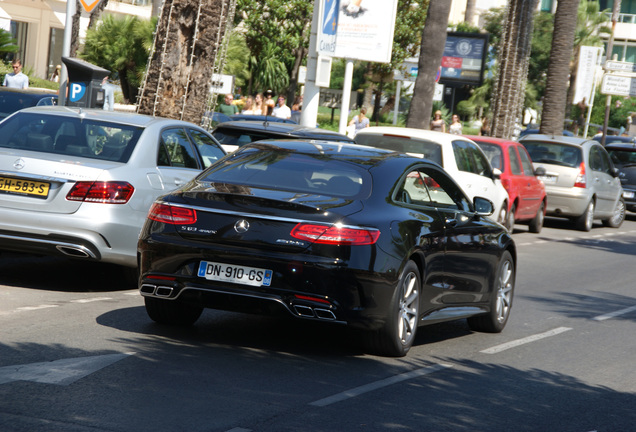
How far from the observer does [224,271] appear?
722 cm

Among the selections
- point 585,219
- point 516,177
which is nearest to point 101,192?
point 516,177

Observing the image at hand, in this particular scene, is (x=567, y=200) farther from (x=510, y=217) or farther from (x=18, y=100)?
(x=18, y=100)

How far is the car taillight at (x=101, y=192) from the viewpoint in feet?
30.5

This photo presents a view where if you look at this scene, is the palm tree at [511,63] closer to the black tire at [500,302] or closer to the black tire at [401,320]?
the black tire at [500,302]

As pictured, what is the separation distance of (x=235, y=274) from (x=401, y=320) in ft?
4.08

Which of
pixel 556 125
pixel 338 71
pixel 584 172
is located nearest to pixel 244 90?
pixel 338 71

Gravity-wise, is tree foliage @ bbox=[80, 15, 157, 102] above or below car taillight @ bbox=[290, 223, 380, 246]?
above

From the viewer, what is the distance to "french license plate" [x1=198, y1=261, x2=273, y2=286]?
281 inches

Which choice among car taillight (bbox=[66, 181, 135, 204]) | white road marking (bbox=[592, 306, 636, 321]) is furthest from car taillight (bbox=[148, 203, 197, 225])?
white road marking (bbox=[592, 306, 636, 321])

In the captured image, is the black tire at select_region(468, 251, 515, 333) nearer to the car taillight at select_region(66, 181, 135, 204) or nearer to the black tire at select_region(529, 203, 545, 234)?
the car taillight at select_region(66, 181, 135, 204)

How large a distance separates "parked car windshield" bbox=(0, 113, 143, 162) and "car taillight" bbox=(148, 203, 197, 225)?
2349mm

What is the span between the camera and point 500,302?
379 inches

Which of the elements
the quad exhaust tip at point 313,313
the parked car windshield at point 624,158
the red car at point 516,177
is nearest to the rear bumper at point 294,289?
the quad exhaust tip at point 313,313

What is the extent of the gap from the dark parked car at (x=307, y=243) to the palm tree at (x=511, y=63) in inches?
908
